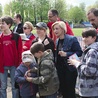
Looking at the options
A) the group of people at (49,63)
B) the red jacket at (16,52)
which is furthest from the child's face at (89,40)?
the red jacket at (16,52)

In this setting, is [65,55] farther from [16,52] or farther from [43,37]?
[16,52]

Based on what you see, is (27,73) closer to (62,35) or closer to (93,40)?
(62,35)

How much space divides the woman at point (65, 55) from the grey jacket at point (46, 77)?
38 cm

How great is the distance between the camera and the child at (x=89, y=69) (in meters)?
2.96

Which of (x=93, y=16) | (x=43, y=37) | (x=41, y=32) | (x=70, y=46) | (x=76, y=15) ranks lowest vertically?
(x=70, y=46)

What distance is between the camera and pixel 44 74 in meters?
3.76

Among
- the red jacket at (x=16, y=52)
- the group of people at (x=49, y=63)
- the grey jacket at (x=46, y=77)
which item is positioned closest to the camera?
the group of people at (x=49, y=63)

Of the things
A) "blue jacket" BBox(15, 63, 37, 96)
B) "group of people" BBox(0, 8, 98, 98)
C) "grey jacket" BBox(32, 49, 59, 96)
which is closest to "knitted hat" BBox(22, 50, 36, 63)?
"group of people" BBox(0, 8, 98, 98)

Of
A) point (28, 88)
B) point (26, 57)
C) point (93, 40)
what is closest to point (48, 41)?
point (26, 57)

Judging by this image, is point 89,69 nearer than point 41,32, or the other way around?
point 89,69

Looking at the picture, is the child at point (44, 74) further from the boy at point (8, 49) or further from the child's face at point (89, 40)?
the child's face at point (89, 40)

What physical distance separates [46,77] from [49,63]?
0.79 ft

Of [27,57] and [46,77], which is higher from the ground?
[27,57]

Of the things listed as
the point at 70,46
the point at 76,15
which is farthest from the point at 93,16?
the point at 76,15
